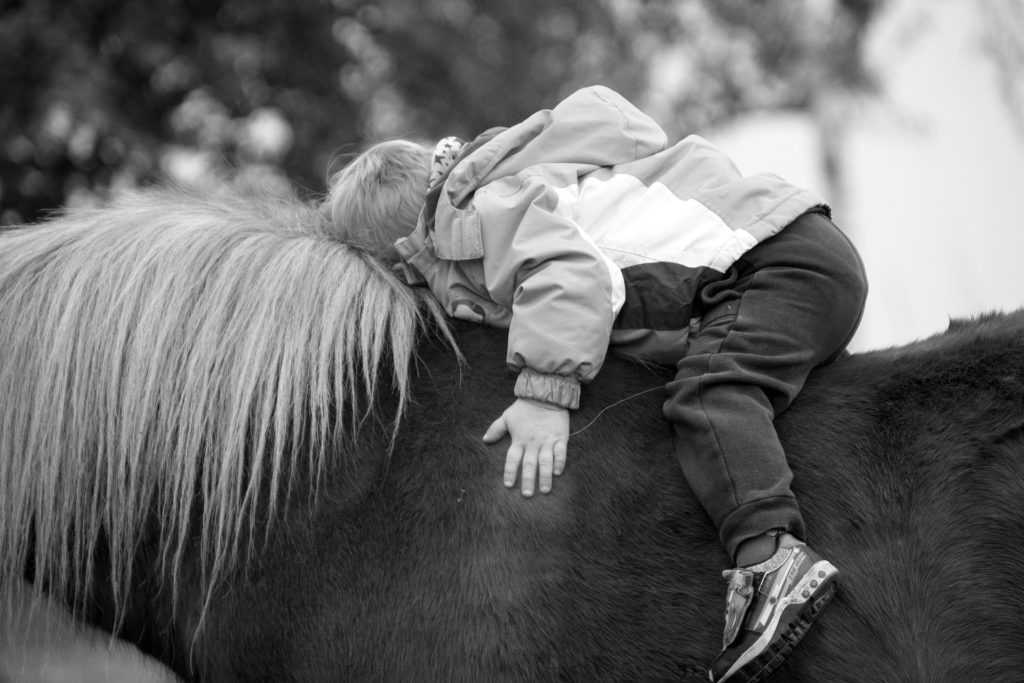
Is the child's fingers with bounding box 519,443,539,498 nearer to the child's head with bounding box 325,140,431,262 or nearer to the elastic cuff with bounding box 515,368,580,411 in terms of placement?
the elastic cuff with bounding box 515,368,580,411

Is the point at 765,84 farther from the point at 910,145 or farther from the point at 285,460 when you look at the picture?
the point at 285,460

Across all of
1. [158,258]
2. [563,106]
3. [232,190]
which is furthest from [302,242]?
[563,106]

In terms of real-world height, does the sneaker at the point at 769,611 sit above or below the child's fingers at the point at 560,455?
below

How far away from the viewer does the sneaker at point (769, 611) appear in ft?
5.97

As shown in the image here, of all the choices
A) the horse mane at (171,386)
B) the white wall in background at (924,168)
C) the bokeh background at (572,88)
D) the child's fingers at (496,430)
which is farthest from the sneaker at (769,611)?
the white wall in background at (924,168)

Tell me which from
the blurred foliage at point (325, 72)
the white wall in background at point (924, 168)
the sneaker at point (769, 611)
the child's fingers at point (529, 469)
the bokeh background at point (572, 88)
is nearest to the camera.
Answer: the sneaker at point (769, 611)

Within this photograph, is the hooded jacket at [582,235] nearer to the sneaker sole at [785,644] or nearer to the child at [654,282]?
the child at [654,282]

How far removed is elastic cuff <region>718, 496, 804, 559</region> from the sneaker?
5 centimetres

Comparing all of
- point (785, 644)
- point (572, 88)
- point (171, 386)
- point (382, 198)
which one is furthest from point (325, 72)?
point (785, 644)

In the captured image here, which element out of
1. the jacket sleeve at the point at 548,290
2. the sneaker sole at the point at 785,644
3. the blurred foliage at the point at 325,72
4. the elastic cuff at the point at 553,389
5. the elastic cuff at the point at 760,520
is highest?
the blurred foliage at the point at 325,72

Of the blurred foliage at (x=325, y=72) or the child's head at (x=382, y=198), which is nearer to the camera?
the child's head at (x=382, y=198)

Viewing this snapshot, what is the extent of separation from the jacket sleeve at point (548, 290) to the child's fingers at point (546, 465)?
9cm

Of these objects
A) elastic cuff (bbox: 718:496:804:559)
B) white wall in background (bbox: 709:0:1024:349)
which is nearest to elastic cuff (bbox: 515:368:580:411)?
elastic cuff (bbox: 718:496:804:559)

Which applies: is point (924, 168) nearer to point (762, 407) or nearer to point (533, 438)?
point (762, 407)
